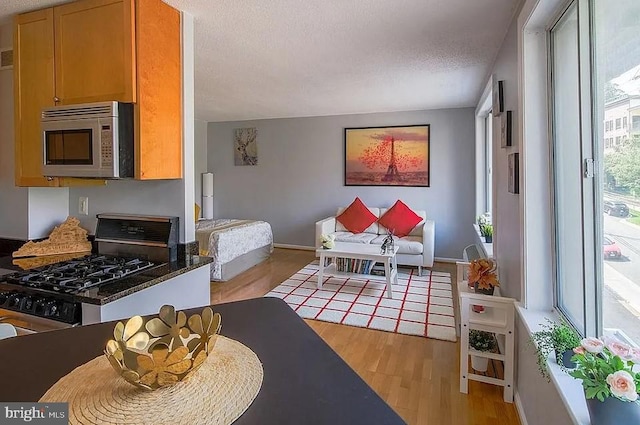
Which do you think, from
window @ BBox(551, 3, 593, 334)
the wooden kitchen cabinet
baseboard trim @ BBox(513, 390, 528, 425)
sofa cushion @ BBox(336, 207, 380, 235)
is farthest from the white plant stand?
sofa cushion @ BBox(336, 207, 380, 235)

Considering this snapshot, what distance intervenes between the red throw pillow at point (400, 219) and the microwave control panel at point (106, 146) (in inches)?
165

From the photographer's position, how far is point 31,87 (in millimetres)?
2182

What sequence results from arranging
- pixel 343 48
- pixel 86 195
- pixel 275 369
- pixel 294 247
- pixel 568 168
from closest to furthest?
pixel 275 369 → pixel 568 168 → pixel 86 195 → pixel 343 48 → pixel 294 247

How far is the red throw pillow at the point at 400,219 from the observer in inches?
213

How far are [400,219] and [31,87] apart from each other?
4483mm

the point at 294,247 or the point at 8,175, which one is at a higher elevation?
the point at 8,175

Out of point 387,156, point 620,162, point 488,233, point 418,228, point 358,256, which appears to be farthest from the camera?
point 387,156

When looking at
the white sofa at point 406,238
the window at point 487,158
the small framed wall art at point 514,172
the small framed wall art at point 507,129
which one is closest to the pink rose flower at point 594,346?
the small framed wall art at point 514,172

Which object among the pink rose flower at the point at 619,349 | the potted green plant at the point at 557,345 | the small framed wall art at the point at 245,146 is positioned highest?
the small framed wall art at the point at 245,146

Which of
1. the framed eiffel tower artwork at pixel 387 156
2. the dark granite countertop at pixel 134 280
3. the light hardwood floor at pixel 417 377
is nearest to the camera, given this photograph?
the dark granite countertop at pixel 134 280

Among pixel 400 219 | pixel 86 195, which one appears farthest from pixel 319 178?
pixel 86 195

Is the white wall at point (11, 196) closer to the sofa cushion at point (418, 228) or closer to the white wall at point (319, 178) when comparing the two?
the sofa cushion at point (418, 228)

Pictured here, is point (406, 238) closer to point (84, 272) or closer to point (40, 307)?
point (84, 272)

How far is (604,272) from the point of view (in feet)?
4.55
